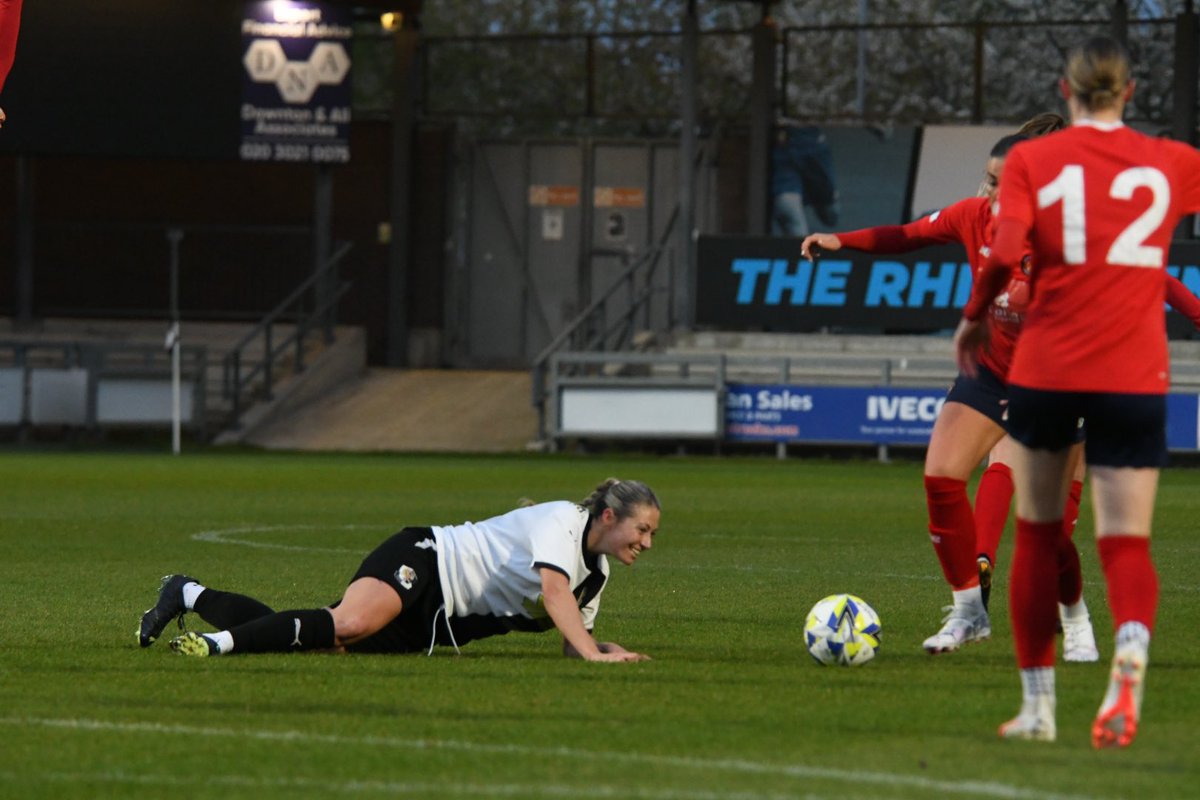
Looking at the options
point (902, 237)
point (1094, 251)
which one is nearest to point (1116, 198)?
point (1094, 251)

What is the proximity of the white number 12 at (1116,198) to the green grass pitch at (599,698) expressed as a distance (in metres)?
1.47

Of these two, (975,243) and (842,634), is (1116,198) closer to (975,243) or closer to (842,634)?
(842,634)

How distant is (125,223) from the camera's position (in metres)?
39.8

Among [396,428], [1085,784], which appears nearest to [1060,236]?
[1085,784]

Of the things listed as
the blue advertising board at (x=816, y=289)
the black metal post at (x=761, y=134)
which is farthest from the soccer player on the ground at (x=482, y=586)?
the black metal post at (x=761, y=134)

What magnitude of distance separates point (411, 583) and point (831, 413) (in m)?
20.8

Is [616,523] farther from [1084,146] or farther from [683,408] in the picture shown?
[683,408]

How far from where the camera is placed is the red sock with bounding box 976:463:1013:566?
31.8 ft

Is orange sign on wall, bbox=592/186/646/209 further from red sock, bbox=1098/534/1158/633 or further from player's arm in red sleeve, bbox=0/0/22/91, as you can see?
red sock, bbox=1098/534/1158/633

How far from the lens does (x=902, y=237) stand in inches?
371

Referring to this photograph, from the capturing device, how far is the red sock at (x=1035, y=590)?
21.5 feet

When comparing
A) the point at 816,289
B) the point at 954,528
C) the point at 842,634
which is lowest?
the point at 842,634

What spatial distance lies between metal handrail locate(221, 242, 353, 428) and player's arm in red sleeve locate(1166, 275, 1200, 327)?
2561 centimetres

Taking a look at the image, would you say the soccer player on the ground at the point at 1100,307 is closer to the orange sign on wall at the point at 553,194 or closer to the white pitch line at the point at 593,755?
the white pitch line at the point at 593,755
